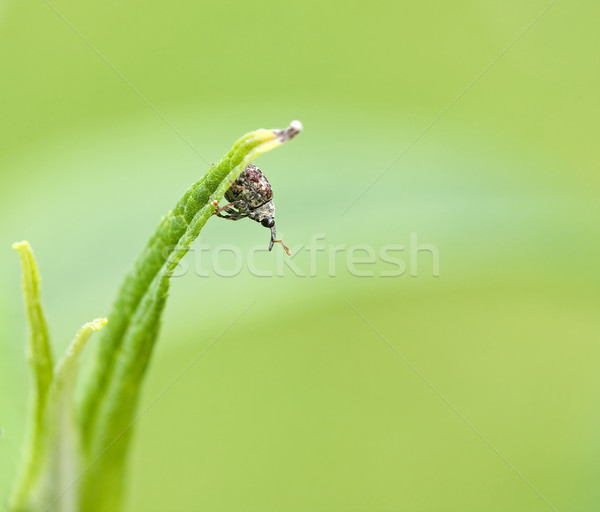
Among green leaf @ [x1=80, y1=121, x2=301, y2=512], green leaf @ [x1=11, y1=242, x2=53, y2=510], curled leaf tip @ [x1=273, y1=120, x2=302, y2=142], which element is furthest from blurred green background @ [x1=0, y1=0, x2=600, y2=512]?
curled leaf tip @ [x1=273, y1=120, x2=302, y2=142]

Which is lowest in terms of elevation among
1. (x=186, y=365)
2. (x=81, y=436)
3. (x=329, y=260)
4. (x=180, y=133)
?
(x=81, y=436)

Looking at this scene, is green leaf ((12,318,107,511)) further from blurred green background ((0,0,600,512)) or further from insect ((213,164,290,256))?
insect ((213,164,290,256))

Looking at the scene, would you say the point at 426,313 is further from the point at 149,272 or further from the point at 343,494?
the point at 149,272

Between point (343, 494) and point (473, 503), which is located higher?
point (343, 494)

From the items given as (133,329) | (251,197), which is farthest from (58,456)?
(251,197)

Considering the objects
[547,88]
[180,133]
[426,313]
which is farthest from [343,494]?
[547,88]

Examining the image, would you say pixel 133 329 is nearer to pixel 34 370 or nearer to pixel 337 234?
pixel 34 370

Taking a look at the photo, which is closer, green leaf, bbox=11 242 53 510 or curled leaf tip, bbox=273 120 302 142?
curled leaf tip, bbox=273 120 302 142
